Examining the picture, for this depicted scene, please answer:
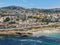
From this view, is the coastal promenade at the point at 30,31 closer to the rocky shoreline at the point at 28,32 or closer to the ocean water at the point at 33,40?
the rocky shoreline at the point at 28,32

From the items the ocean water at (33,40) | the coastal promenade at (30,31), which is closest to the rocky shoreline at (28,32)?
the coastal promenade at (30,31)

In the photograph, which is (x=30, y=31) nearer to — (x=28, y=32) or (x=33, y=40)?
(x=28, y=32)

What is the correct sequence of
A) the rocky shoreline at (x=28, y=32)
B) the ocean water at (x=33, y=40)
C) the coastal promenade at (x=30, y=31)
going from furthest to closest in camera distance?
1. the coastal promenade at (x=30, y=31)
2. the rocky shoreline at (x=28, y=32)
3. the ocean water at (x=33, y=40)

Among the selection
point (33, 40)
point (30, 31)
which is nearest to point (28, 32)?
point (30, 31)

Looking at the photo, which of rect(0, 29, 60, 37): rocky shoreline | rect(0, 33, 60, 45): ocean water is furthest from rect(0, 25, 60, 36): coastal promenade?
rect(0, 33, 60, 45): ocean water

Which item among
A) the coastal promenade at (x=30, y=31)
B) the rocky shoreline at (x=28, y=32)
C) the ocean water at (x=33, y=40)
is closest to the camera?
the ocean water at (x=33, y=40)

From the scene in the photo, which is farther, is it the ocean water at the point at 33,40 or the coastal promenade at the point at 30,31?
the coastal promenade at the point at 30,31

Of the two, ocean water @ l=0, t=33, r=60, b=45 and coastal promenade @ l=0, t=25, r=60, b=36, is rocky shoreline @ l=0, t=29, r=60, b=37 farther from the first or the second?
ocean water @ l=0, t=33, r=60, b=45

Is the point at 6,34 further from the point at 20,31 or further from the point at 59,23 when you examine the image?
the point at 59,23
